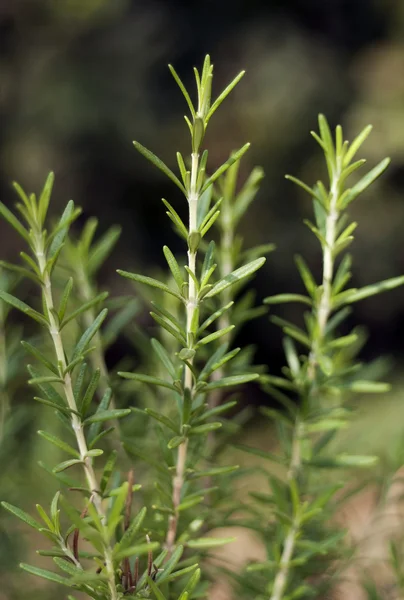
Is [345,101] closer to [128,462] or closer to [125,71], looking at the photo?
[125,71]

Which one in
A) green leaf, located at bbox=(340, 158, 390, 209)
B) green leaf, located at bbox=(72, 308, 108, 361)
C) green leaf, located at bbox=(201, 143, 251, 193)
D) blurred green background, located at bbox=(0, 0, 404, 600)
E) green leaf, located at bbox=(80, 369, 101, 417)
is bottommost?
green leaf, located at bbox=(80, 369, 101, 417)

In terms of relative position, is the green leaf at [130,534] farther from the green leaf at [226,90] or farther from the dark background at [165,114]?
the dark background at [165,114]

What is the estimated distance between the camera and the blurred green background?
5.04ft

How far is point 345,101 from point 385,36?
302mm

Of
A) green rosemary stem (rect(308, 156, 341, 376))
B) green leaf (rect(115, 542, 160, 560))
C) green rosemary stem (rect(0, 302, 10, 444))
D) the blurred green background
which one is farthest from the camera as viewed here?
the blurred green background

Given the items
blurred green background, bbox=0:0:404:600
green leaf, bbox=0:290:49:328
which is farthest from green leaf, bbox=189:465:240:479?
blurred green background, bbox=0:0:404:600

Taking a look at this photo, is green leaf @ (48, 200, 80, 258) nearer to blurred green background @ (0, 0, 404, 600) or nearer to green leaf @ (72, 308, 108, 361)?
green leaf @ (72, 308, 108, 361)

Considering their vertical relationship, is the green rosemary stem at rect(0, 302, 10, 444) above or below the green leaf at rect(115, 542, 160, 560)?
above

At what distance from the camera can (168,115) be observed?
1.57 m

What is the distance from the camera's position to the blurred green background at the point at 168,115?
154 centimetres

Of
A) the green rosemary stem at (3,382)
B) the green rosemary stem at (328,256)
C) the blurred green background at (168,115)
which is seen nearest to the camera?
the green rosemary stem at (328,256)

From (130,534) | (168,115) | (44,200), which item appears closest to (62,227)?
(44,200)

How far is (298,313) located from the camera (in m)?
1.67

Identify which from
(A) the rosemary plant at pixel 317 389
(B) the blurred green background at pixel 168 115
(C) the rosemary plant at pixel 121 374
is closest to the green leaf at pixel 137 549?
(C) the rosemary plant at pixel 121 374
